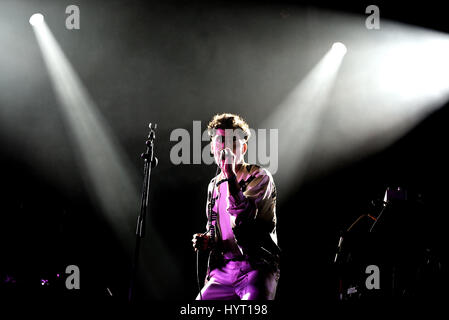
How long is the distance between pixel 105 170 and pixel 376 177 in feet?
12.1

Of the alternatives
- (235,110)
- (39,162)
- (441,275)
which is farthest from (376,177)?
(39,162)

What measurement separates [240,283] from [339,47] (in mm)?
3854

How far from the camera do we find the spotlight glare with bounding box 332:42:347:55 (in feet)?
17.0

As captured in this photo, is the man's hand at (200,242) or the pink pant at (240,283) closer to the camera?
the pink pant at (240,283)

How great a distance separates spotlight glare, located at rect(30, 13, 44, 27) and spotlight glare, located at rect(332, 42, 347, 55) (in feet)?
13.5

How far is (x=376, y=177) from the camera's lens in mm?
4996

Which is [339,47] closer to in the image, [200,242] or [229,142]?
[229,142]

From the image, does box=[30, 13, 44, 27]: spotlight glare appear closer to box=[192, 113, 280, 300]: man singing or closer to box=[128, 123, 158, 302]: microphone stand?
box=[128, 123, 158, 302]: microphone stand

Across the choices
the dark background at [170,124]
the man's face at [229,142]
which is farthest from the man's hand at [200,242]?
the dark background at [170,124]

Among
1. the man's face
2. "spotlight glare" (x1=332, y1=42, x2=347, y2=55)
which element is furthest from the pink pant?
"spotlight glare" (x1=332, y1=42, x2=347, y2=55)

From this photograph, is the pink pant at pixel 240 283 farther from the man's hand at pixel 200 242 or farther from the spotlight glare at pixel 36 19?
the spotlight glare at pixel 36 19

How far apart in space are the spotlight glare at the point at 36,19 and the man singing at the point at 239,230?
375 centimetres

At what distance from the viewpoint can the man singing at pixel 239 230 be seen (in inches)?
96.4
